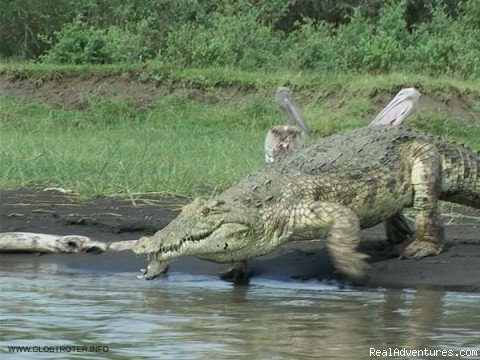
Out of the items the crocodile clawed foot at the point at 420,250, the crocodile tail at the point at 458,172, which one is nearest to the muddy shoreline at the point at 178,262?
the crocodile clawed foot at the point at 420,250

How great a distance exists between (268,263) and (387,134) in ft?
4.11

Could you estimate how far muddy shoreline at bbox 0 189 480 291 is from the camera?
836 cm

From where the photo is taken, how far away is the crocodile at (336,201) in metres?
7.73

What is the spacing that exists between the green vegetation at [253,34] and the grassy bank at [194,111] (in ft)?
3.57

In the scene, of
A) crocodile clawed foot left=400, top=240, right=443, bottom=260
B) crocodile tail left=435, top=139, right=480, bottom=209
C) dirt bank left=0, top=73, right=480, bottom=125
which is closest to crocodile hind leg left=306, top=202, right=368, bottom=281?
crocodile clawed foot left=400, top=240, right=443, bottom=260

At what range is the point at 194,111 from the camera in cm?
1955

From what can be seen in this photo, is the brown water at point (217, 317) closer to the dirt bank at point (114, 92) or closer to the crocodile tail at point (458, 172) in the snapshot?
the crocodile tail at point (458, 172)

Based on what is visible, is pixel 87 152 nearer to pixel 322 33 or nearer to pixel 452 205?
pixel 452 205

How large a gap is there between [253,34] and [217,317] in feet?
54.7

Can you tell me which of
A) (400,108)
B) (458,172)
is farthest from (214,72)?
(458,172)

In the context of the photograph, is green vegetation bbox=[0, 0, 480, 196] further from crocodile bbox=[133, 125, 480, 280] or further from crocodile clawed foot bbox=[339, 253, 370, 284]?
crocodile clawed foot bbox=[339, 253, 370, 284]

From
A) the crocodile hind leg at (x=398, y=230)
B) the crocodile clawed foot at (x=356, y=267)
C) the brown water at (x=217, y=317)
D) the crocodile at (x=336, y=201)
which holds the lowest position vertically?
the brown water at (x=217, y=317)

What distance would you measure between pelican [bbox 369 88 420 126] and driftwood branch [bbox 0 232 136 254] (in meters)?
2.56

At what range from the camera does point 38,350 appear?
6441 mm
